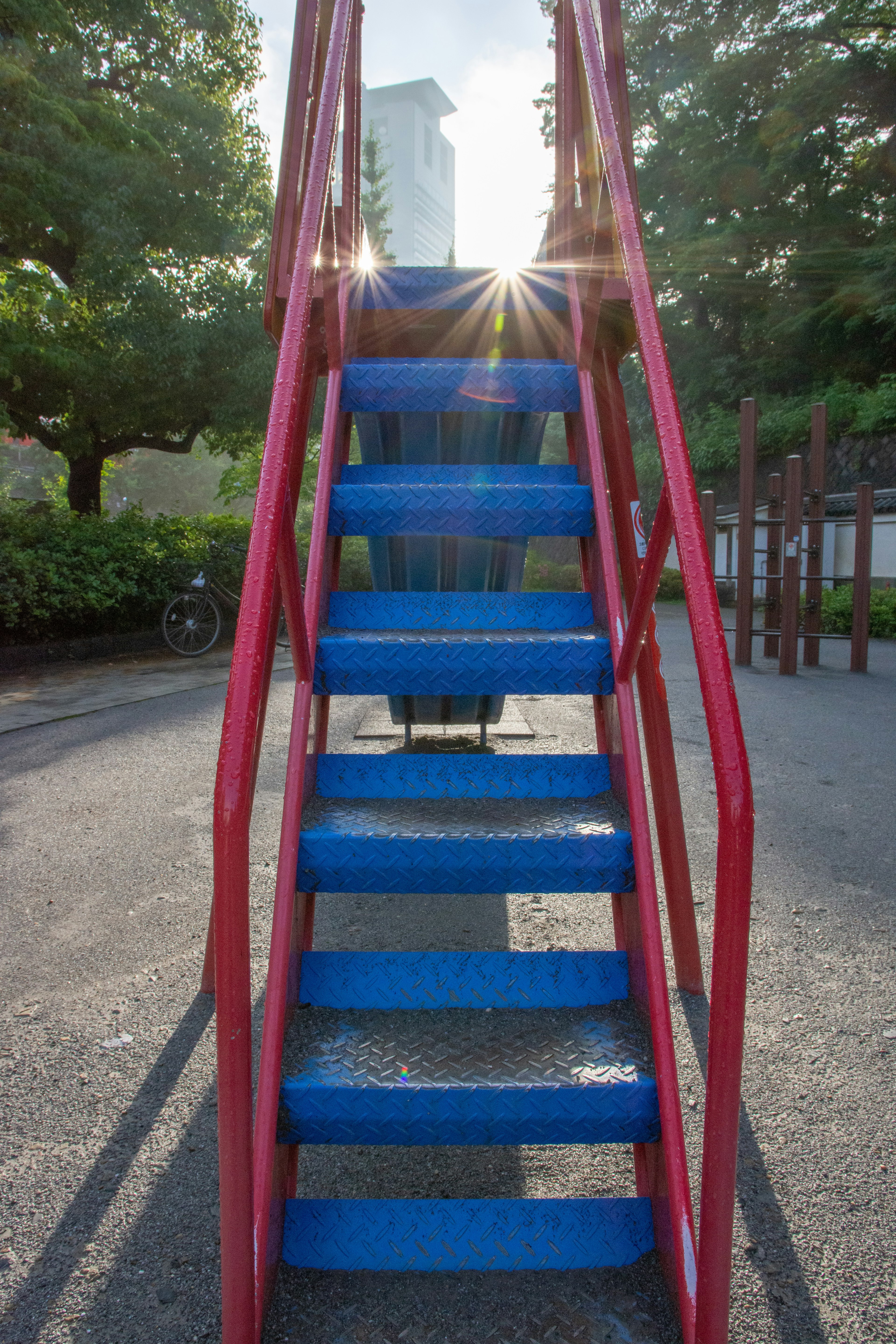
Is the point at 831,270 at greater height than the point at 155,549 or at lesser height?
greater

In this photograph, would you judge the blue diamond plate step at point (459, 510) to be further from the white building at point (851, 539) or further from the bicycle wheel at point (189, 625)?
the white building at point (851, 539)

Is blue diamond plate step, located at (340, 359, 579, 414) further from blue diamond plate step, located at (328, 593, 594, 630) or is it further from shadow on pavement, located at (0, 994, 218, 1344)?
shadow on pavement, located at (0, 994, 218, 1344)

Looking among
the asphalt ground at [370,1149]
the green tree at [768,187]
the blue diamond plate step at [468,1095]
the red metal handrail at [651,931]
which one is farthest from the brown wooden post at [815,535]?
the green tree at [768,187]

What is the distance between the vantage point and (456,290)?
112 inches

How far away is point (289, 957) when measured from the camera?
163 cm

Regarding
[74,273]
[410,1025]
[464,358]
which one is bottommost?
[410,1025]

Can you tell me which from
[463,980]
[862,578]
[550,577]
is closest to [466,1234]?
[463,980]

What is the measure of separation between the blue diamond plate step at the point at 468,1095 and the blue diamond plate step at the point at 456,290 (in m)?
2.36

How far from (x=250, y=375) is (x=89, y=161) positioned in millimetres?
3155

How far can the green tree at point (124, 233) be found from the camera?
9.91 metres

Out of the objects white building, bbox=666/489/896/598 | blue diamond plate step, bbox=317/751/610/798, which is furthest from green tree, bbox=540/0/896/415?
blue diamond plate step, bbox=317/751/610/798

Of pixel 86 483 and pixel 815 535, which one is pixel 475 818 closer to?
pixel 815 535

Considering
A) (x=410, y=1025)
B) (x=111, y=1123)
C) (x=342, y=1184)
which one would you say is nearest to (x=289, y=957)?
(x=410, y=1025)

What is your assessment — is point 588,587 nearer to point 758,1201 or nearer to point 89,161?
point 758,1201
